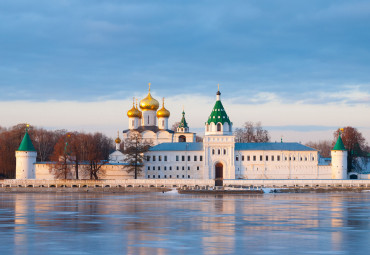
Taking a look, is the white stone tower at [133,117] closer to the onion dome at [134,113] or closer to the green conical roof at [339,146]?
the onion dome at [134,113]

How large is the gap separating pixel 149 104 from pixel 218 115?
12.1 meters

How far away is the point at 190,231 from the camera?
78.3 feet

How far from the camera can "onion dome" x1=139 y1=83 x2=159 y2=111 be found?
7819 centimetres

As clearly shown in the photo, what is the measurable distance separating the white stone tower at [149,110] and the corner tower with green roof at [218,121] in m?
11.1

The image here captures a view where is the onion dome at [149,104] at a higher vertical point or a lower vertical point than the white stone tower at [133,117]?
higher

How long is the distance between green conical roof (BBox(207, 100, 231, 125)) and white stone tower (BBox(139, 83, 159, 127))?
36.5ft

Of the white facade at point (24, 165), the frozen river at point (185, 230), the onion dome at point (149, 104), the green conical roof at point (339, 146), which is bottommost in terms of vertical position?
the frozen river at point (185, 230)

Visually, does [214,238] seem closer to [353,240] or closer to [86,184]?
[353,240]

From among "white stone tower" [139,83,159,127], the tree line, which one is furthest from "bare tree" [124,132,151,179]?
"white stone tower" [139,83,159,127]

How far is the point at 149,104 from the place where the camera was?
78.2 meters

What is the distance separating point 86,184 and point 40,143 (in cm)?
2663

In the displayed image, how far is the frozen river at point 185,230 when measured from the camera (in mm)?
19672

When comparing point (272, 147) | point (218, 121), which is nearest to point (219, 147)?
point (218, 121)

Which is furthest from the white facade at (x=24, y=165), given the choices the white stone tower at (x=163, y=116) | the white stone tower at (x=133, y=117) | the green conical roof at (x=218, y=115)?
the green conical roof at (x=218, y=115)
